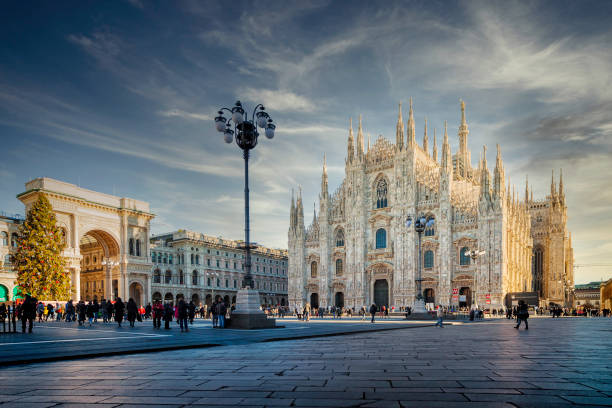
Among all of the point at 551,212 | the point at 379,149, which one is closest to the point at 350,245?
the point at 379,149

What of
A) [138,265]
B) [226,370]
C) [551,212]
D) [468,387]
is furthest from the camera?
[551,212]

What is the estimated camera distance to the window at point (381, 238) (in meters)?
53.7

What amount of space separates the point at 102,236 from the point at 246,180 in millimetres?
39270

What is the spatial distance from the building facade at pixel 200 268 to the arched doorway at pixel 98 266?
6.46 metres

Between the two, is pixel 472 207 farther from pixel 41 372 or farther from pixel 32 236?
pixel 41 372

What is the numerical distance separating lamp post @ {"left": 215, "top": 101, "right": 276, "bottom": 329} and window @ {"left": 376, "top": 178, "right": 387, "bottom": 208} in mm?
37709

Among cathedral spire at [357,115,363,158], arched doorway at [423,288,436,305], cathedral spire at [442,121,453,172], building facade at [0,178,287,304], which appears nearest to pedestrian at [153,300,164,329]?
building facade at [0,178,287,304]

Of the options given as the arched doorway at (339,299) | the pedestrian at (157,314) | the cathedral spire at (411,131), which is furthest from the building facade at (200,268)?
the pedestrian at (157,314)

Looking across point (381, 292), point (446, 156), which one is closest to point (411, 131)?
point (446, 156)

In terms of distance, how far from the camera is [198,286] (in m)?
65.3

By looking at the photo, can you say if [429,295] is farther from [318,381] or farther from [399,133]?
[318,381]

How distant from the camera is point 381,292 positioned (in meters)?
53.2

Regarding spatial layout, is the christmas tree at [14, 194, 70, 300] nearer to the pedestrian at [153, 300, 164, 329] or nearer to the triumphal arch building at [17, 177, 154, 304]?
the triumphal arch building at [17, 177, 154, 304]

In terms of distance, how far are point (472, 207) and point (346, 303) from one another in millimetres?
18489
